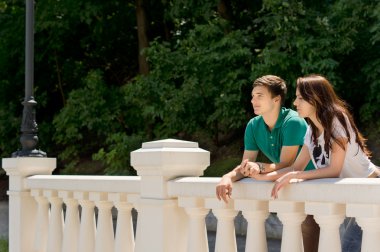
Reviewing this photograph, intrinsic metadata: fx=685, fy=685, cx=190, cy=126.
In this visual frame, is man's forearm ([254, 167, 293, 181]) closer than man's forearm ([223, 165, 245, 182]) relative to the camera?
Yes

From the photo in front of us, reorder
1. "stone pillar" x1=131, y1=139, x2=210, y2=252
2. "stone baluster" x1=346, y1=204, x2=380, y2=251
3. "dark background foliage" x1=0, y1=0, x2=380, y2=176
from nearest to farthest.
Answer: "stone baluster" x1=346, y1=204, x2=380, y2=251, "stone pillar" x1=131, y1=139, x2=210, y2=252, "dark background foliage" x1=0, y1=0, x2=380, y2=176

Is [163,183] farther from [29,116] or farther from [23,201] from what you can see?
[29,116]

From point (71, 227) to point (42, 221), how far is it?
673mm

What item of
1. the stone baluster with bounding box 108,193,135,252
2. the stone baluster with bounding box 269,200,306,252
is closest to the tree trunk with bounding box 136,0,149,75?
the stone baluster with bounding box 108,193,135,252

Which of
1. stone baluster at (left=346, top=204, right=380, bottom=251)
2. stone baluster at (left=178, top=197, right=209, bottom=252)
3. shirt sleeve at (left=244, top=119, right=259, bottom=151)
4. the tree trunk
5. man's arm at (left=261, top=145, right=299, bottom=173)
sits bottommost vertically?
stone baluster at (left=178, top=197, right=209, bottom=252)

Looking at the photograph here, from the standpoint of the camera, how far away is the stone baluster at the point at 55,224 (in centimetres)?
552

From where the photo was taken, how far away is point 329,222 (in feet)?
10.3

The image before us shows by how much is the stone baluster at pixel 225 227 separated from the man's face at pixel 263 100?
595 millimetres

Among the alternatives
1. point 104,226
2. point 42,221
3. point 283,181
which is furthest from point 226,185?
point 42,221

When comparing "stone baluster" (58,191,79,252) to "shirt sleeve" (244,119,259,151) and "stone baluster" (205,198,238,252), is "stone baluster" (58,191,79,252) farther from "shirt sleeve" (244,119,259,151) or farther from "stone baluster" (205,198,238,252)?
"stone baluster" (205,198,238,252)

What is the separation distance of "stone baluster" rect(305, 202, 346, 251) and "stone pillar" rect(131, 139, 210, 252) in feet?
3.81

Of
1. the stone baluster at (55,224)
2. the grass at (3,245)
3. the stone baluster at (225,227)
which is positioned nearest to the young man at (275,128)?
the stone baluster at (225,227)

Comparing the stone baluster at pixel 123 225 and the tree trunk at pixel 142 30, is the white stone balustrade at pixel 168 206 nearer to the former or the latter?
the stone baluster at pixel 123 225

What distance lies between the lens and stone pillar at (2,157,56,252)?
6.18m
